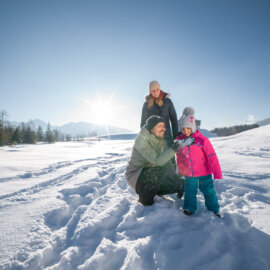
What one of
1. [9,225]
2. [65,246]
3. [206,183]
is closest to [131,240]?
[65,246]

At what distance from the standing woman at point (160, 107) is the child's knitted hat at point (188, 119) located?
39.6 inches

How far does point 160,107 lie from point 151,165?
1.53m

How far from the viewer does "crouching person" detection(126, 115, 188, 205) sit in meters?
2.47

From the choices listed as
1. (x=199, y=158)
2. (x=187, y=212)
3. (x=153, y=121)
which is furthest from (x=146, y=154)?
(x=187, y=212)

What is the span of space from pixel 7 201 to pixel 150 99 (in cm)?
361

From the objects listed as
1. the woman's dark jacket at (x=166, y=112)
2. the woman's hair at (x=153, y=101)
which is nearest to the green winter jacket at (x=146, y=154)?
the woman's dark jacket at (x=166, y=112)

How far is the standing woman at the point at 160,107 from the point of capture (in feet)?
11.4

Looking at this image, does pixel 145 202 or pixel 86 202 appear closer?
pixel 145 202

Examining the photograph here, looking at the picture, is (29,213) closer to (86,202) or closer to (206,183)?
(86,202)

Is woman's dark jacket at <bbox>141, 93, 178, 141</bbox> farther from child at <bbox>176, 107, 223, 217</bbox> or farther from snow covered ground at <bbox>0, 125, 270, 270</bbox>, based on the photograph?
snow covered ground at <bbox>0, 125, 270, 270</bbox>

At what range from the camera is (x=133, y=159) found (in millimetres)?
2742

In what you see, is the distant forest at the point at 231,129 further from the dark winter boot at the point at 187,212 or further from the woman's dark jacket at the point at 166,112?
the dark winter boot at the point at 187,212

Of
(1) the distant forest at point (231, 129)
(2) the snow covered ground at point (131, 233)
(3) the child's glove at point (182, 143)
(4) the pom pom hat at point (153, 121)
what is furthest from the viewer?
(1) the distant forest at point (231, 129)

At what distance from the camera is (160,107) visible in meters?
3.54
